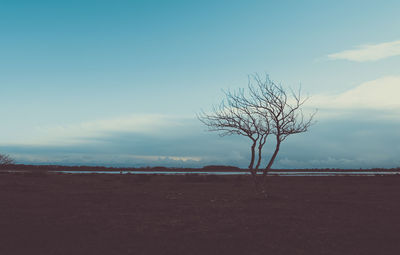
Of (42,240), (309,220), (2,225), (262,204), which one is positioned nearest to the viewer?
(42,240)

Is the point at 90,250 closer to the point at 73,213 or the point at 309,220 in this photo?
the point at 73,213

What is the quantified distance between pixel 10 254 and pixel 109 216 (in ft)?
19.2

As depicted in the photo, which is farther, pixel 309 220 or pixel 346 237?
pixel 309 220

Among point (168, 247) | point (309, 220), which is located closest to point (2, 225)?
point (168, 247)

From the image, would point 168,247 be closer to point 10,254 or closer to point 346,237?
point 10,254

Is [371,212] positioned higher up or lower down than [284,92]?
lower down

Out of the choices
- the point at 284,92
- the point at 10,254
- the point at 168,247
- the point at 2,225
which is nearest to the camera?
the point at 10,254

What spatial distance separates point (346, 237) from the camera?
10.1 m

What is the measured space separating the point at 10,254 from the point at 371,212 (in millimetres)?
13851

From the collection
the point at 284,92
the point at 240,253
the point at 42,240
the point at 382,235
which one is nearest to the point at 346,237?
the point at 382,235

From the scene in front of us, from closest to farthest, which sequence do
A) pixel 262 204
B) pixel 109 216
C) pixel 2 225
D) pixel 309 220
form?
pixel 2 225
pixel 309 220
pixel 109 216
pixel 262 204

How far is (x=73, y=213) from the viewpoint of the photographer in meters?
14.7

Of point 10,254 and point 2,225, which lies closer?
point 10,254

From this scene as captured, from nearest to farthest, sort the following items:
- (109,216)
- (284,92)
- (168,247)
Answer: (168,247) < (109,216) < (284,92)
